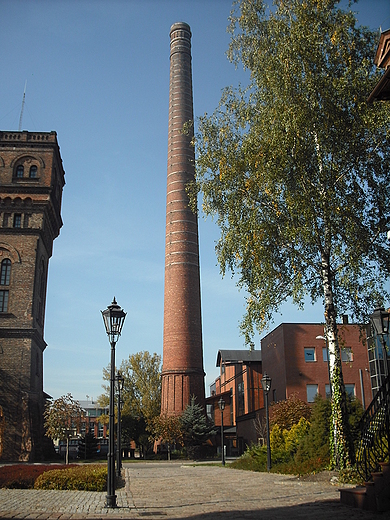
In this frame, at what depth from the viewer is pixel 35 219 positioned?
1603 inches

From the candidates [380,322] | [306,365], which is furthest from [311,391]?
[380,322]

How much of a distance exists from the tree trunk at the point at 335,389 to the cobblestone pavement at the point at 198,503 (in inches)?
35.9

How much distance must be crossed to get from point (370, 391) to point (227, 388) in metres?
27.7

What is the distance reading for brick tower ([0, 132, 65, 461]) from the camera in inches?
1420

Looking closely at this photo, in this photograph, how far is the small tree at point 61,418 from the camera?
36094 mm

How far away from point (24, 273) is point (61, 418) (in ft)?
35.9

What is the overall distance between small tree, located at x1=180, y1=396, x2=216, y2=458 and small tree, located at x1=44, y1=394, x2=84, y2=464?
7.98 m

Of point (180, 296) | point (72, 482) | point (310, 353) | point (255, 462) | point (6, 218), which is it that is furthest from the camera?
point (180, 296)

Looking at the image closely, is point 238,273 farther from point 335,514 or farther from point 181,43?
point 181,43

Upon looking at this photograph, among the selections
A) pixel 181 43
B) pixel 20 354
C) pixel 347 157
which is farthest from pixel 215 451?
pixel 181 43

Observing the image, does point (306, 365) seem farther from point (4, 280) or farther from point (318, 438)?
point (4, 280)

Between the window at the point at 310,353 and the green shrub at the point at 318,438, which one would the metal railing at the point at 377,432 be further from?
the window at the point at 310,353

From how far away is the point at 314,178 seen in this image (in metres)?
16.1

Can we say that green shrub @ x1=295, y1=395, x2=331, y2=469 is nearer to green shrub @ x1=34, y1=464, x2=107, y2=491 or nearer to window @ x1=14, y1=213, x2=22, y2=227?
green shrub @ x1=34, y1=464, x2=107, y2=491
